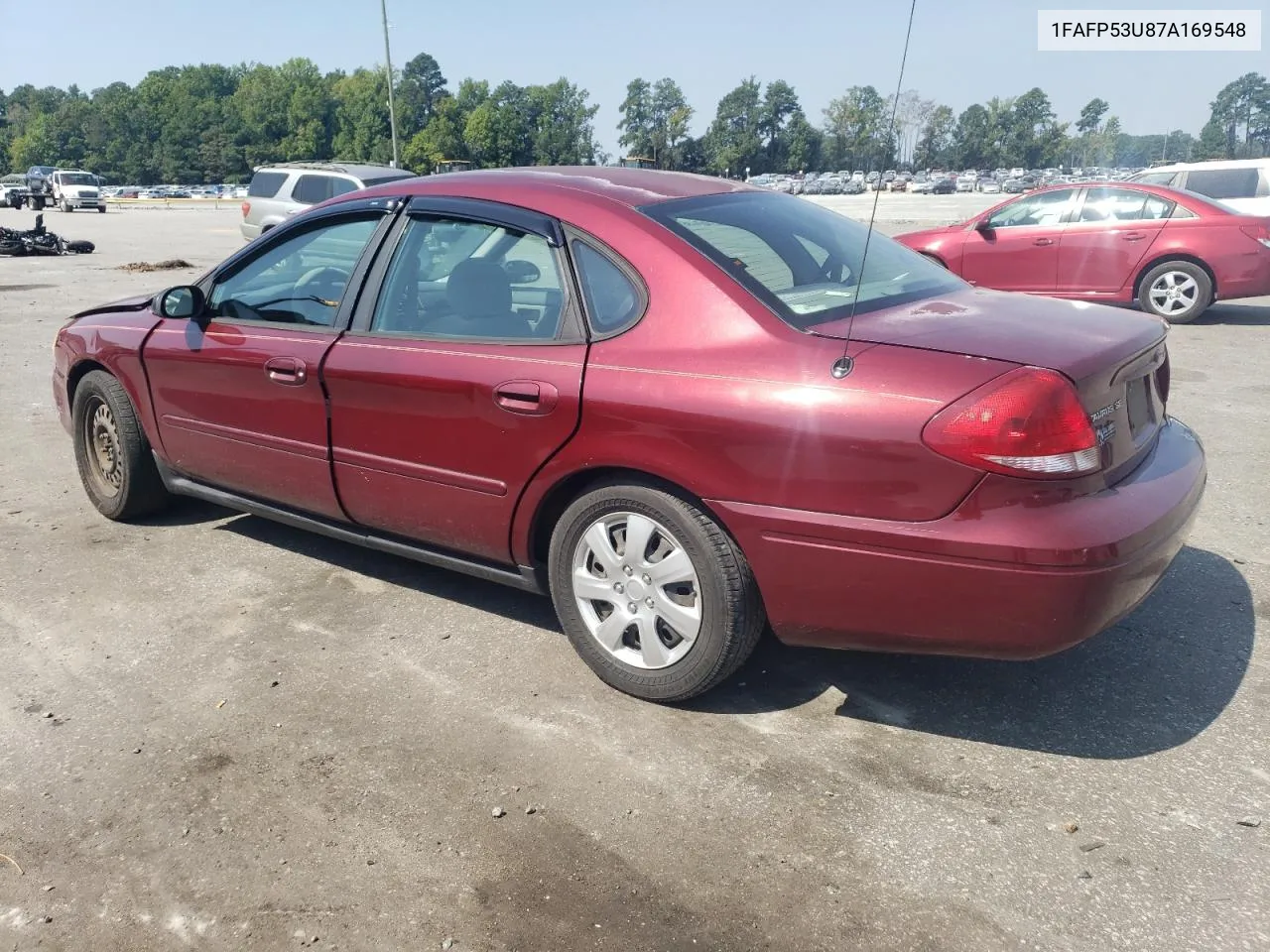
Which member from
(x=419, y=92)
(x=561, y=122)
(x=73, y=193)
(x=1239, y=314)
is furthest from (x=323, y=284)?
(x=419, y=92)

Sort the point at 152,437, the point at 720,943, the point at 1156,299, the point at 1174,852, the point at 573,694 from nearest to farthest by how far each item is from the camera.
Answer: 1. the point at 720,943
2. the point at 1174,852
3. the point at 573,694
4. the point at 152,437
5. the point at 1156,299

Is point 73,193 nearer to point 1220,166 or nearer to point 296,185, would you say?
point 296,185

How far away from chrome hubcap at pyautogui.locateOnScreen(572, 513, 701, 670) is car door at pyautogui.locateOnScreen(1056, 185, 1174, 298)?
31.1 feet

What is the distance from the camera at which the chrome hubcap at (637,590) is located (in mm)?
3197

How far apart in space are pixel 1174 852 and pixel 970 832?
0.48 meters

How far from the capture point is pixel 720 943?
7.69 ft

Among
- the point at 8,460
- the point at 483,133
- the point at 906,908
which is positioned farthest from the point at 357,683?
the point at 483,133

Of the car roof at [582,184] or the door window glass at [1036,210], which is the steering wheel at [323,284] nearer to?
the car roof at [582,184]

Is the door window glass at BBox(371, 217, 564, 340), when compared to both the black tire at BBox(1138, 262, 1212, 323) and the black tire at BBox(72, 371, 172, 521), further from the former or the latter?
the black tire at BBox(1138, 262, 1212, 323)

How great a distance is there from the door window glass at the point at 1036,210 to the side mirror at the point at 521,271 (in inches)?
369

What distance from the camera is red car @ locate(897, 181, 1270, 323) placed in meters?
10.7

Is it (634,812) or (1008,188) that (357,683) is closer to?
(634,812)

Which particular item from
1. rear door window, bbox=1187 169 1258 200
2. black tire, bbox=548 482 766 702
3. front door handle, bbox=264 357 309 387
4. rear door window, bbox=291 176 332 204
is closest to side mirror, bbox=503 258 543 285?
black tire, bbox=548 482 766 702

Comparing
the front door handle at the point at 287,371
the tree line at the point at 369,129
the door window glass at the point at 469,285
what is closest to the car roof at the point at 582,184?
the door window glass at the point at 469,285
